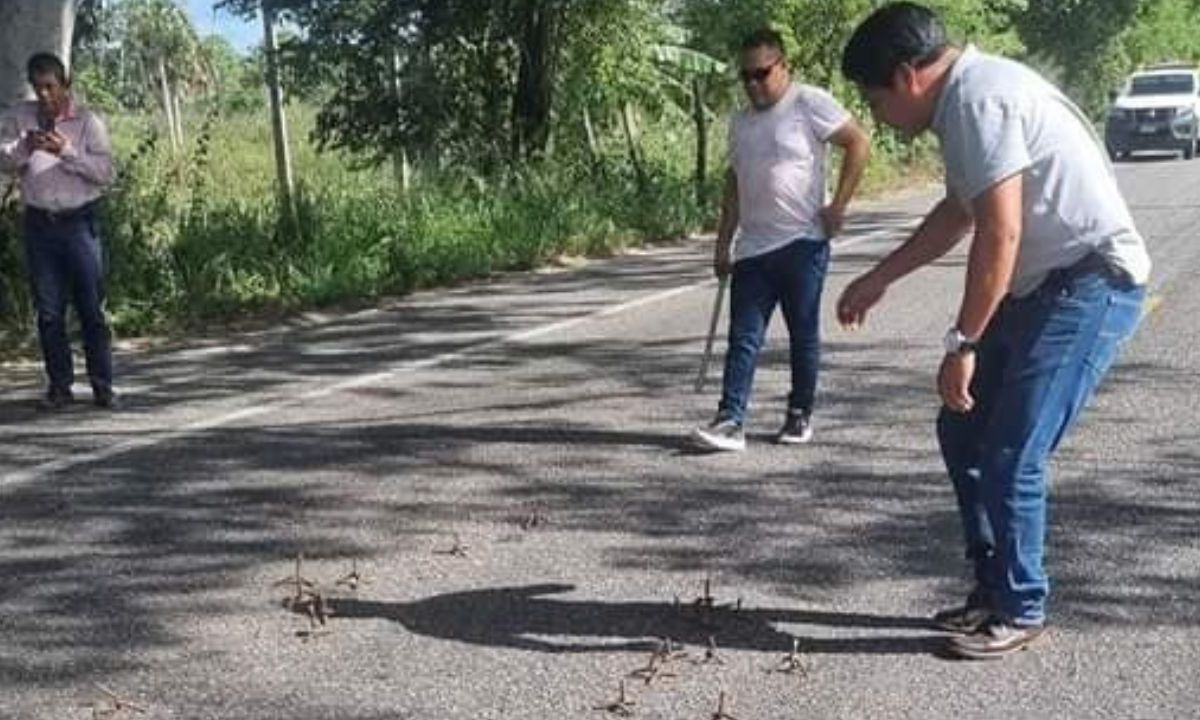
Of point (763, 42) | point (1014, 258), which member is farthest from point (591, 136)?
point (1014, 258)

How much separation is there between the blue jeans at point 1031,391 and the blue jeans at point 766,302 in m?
2.51

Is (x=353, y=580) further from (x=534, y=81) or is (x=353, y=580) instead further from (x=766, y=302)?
(x=534, y=81)

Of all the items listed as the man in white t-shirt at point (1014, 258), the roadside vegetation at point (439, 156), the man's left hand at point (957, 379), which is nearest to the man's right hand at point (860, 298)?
the man in white t-shirt at point (1014, 258)

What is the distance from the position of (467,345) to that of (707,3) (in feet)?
48.1

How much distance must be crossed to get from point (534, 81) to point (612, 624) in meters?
15.1

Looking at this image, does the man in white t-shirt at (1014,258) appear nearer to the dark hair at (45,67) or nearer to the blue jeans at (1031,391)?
the blue jeans at (1031,391)

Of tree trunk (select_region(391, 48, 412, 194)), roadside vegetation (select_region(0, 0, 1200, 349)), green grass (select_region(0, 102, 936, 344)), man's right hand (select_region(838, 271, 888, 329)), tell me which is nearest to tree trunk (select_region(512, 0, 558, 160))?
roadside vegetation (select_region(0, 0, 1200, 349))

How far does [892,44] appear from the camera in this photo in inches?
163

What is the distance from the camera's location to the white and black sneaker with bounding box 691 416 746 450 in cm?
701

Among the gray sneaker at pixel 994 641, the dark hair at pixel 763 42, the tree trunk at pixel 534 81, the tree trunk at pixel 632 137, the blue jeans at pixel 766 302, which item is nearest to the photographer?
the gray sneaker at pixel 994 641

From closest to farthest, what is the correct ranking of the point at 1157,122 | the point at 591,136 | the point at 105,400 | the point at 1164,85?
the point at 105,400
the point at 591,136
the point at 1157,122
the point at 1164,85

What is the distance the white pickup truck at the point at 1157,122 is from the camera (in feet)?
115

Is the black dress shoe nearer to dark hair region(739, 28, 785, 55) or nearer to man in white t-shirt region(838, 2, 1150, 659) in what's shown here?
dark hair region(739, 28, 785, 55)

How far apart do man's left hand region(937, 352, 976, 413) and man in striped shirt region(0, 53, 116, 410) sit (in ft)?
17.1
